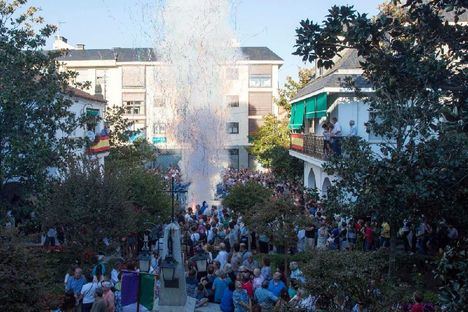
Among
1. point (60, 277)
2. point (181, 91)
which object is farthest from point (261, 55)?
point (60, 277)

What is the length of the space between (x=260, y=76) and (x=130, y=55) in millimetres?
14164

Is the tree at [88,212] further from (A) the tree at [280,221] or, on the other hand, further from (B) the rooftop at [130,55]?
(B) the rooftop at [130,55]

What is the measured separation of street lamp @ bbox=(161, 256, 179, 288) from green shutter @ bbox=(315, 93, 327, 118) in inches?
604

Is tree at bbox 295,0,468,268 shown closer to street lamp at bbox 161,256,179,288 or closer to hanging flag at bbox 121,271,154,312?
street lamp at bbox 161,256,179,288

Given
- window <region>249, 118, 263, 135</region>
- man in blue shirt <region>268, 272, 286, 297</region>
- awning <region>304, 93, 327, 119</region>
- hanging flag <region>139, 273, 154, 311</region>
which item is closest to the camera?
hanging flag <region>139, 273, 154, 311</region>

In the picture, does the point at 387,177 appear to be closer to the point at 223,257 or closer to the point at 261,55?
the point at 223,257

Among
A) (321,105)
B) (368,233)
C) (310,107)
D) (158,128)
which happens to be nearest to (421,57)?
(368,233)

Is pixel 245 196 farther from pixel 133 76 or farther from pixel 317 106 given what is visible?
pixel 133 76

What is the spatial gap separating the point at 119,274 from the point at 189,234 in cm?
636

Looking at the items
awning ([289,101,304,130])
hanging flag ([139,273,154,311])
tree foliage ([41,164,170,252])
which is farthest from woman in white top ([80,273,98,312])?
awning ([289,101,304,130])

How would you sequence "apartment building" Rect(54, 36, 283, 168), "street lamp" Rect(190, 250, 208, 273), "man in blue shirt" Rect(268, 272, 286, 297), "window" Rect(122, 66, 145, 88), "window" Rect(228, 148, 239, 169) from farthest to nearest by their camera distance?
"window" Rect(122, 66, 145, 88) < "window" Rect(228, 148, 239, 169) < "apartment building" Rect(54, 36, 283, 168) < "street lamp" Rect(190, 250, 208, 273) < "man in blue shirt" Rect(268, 272, 286, 297)

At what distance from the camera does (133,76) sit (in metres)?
64.5

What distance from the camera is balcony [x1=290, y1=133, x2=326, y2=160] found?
85.3ft

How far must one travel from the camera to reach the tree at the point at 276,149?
40.9 meters
